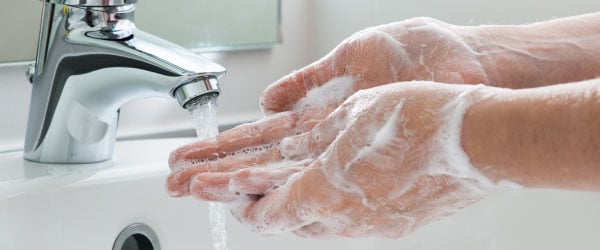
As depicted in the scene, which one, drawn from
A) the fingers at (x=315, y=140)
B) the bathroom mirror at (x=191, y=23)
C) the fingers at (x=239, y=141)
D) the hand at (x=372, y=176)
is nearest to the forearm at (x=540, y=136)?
the hand at (x=372, y=176)

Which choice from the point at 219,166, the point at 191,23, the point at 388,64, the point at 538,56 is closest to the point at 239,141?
the point at 219,166

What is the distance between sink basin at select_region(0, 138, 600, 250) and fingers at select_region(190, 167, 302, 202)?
0.24 meters

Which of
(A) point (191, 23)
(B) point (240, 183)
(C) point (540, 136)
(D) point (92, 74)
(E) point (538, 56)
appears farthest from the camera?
(A) point (191, 23)

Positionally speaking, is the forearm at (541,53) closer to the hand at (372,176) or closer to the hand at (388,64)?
the hand at (388,64)

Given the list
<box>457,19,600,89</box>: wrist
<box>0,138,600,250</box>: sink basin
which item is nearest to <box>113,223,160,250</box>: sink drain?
<box>0,138,600,250</box>: sink basin

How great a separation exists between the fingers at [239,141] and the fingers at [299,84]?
20 mm

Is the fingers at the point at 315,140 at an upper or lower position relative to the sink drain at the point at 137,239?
upper

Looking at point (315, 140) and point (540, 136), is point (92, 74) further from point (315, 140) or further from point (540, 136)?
point (540, 136)

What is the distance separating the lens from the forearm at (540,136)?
1.80ft

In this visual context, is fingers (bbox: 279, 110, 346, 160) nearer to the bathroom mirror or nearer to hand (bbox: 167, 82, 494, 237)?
hand (bbox: 167, 82, 494, 237)

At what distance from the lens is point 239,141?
2.50 ft

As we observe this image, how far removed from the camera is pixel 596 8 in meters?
1.01

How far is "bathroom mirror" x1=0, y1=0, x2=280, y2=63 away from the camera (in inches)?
40.1

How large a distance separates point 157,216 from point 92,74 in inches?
6.4
